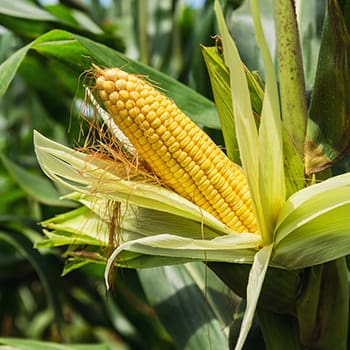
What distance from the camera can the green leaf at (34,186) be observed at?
4.33ft

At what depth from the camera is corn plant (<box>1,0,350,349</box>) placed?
0.65 metres

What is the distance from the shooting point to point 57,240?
84 cm

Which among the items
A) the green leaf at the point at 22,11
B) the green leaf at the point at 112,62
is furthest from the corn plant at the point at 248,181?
the green leaf at the point at 22,11

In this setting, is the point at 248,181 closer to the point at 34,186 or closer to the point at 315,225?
the point at 315,225

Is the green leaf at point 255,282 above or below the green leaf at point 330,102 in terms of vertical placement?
below

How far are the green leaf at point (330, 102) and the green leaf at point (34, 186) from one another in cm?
68

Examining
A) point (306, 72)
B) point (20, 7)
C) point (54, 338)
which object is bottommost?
point (54, 338)

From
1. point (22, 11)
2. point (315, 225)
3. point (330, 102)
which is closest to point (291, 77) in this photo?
point (330, 102)

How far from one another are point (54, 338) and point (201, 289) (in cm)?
98

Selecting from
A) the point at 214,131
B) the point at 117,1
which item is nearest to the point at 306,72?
the point at 214,131

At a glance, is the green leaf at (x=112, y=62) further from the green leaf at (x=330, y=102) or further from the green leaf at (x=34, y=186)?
the green leaf at (x=34, y=186)

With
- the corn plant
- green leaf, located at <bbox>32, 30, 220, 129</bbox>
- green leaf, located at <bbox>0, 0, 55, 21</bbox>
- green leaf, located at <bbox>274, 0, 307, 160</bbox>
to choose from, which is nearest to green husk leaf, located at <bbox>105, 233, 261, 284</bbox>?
the corn plant

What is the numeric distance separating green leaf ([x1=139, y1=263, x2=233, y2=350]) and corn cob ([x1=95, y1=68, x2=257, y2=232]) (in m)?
0.28

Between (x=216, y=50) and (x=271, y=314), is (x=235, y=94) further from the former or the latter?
(x=271, y=314)
